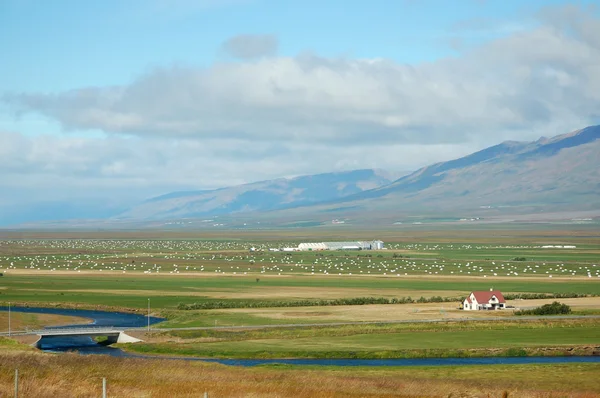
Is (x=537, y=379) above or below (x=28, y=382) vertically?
below

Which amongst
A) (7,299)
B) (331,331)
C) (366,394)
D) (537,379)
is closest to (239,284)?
(7,299)

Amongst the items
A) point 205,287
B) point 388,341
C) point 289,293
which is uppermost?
point 205,287

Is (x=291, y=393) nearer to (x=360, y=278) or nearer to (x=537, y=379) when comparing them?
(x=537, y=379)

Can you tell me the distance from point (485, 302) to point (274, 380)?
137ft

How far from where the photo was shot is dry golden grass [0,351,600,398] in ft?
98.7

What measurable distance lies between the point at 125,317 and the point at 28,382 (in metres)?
49.1

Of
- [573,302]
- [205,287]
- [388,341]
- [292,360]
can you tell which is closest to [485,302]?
[573,302]

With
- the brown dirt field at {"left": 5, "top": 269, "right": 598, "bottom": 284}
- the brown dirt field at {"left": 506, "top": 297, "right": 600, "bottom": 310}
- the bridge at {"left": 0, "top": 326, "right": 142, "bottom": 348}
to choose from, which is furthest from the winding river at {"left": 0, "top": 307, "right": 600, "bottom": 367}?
the brown dirt field at {"left": 5, "top": 269, "right": 598, "bottom": 284}

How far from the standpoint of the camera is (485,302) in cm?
7669

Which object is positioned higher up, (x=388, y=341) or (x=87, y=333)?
(x=87, y=333)

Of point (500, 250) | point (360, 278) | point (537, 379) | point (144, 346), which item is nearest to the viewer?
point (537, 379)

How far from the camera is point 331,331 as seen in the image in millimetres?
63719

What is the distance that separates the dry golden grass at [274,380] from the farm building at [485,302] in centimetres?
2797

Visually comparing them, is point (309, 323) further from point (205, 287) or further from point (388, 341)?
point (205, 287)
